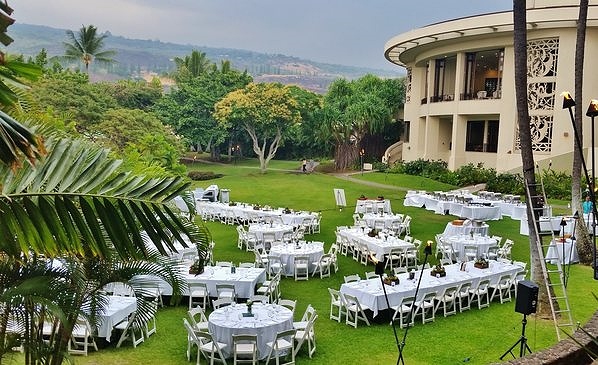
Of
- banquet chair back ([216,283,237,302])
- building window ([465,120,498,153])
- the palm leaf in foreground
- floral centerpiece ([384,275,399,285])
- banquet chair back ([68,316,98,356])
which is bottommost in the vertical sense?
banquet chair back ([68,316,98,356])

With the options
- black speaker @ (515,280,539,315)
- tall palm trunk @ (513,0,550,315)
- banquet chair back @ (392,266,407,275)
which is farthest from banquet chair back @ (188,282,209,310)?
tall palm trunk @ (513,0,550,315)

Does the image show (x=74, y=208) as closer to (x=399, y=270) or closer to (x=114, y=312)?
(x=114, y=312)

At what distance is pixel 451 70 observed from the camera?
4272 cm

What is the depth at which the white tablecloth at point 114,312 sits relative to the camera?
9016 mm

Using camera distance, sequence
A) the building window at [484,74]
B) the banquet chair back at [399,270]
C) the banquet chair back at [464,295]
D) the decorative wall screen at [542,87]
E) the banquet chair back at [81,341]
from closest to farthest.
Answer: the banquet chair back at [81,341]
the banquet chair back at [464,295]
the banquet chair back at [399,270]
the decorative wall screen at [542,87]
the building window at [484,74]

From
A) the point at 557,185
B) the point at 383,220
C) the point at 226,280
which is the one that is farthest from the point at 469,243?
the point at 557,185

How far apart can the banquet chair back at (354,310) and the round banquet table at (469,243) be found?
5.79m

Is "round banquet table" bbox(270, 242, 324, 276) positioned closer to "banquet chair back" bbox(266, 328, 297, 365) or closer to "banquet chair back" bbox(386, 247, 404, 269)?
"banquet chair back" bbox(386, 247, 404, 269)

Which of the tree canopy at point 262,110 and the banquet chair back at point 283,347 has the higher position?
the tree canopy at point 262,110

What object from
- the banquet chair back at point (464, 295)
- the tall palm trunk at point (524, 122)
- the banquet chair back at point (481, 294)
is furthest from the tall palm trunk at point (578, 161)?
the banquet chair back at point (464, 295)

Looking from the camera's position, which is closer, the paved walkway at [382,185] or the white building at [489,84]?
the white building at [489,84]

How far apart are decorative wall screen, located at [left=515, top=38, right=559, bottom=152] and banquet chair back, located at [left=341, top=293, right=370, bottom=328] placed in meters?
24.5

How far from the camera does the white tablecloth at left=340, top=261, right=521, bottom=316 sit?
1041cm

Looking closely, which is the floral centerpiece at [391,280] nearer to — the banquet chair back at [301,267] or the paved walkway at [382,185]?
the banquet chair back at [301,267]
